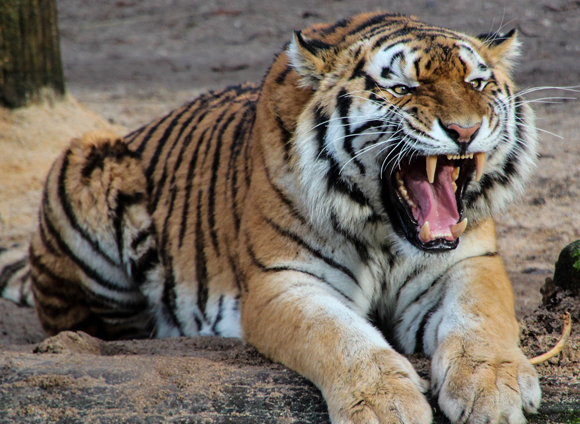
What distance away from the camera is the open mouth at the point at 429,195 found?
2.07 meters

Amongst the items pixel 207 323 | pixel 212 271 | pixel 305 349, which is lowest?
pixel 207 323

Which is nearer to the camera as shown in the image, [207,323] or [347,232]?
[347,232]

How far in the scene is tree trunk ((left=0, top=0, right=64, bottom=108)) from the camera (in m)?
4.43

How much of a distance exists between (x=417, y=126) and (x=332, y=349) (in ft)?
2.19

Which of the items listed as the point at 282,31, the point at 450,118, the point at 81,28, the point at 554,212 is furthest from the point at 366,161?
the point at 81,28

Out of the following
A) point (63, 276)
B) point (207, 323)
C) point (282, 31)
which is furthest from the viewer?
point (282, 31)

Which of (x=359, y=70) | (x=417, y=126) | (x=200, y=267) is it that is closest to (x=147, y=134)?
(x=200, y=267)

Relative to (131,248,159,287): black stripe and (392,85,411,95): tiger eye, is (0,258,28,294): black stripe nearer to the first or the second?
(131,248,159,287): black stripe

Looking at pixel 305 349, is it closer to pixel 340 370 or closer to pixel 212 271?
pixel 340 370

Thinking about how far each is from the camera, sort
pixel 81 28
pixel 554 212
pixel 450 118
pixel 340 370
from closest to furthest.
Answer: pixel 340 370
pixel 450 118
pixel 554 212
pixel 81 28

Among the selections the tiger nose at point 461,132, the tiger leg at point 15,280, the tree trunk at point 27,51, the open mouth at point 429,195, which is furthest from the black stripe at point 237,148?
the tree trunk at point 27,51

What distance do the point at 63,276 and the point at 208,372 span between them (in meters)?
1.39

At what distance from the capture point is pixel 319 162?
2158mm

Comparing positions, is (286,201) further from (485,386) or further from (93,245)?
(93,245)
